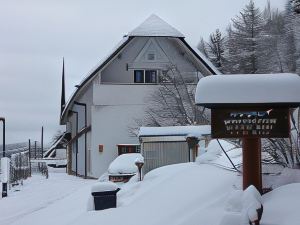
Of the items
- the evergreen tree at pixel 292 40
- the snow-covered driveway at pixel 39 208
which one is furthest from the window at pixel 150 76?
the snow-covered driveway at pixel 39 208

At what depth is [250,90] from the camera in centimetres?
648

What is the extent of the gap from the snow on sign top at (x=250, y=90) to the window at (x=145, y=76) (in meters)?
27.0

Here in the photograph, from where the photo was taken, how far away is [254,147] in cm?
672

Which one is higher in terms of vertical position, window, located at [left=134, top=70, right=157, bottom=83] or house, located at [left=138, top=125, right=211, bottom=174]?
window, located at [left=134, top=70, right=157, bottom=83]

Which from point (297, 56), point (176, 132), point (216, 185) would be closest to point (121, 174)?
point (176, 132)

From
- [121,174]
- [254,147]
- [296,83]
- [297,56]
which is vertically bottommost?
[121,174]

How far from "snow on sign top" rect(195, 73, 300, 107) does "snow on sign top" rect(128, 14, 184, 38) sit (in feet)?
83.1

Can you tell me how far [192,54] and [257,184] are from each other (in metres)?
26.9

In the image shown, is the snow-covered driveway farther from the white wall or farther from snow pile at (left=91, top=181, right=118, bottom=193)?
the white wall

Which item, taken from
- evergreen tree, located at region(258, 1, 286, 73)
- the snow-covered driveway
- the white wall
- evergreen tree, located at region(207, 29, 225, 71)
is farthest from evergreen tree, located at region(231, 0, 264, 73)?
the snow-covered driveway

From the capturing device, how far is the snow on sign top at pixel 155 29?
31778 millimetres

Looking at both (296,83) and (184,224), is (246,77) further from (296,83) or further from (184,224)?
(184,224)

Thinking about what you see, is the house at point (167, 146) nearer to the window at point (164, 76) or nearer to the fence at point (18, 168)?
the fence at point (18, 168)

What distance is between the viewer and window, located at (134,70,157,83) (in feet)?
110
